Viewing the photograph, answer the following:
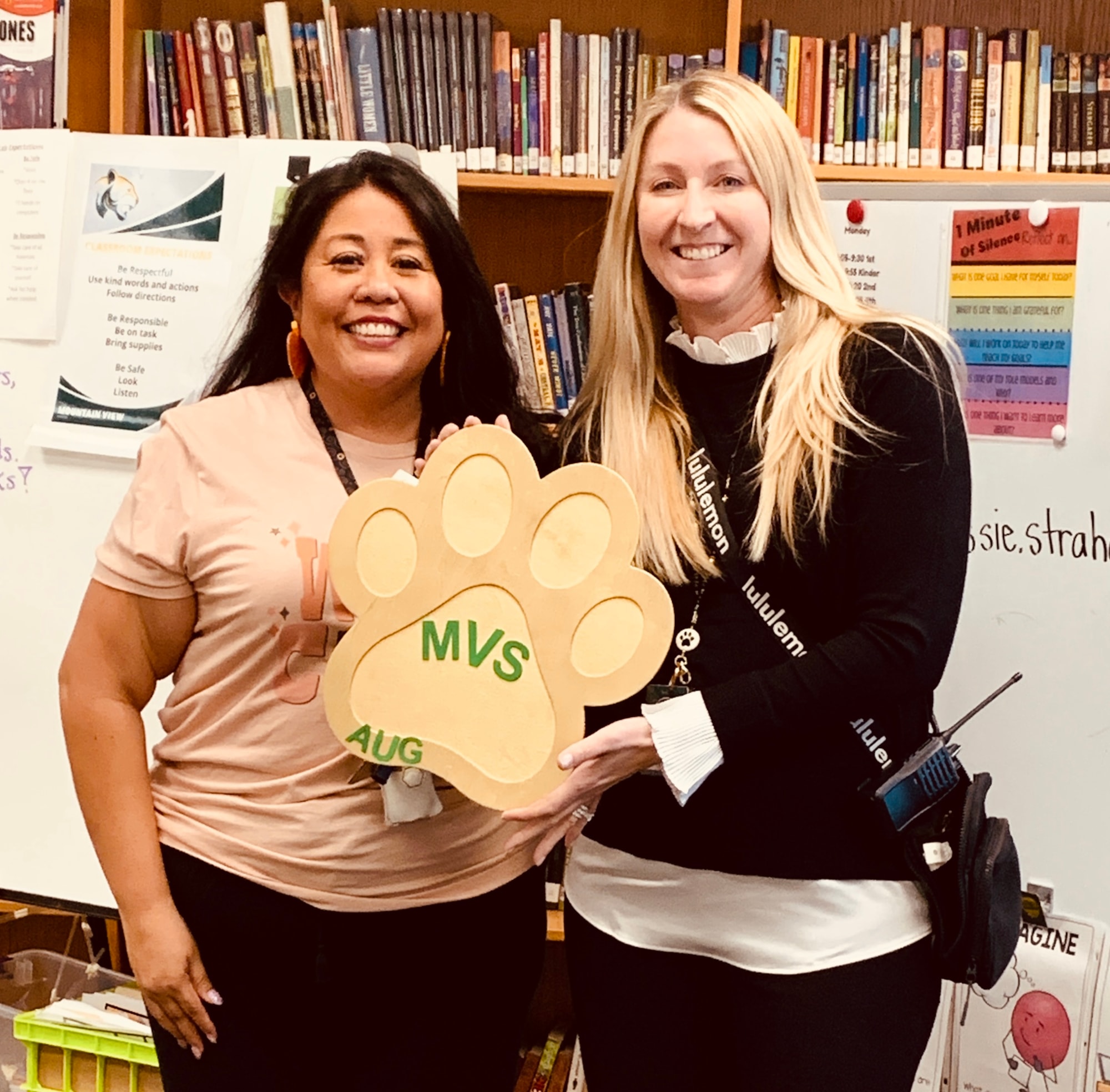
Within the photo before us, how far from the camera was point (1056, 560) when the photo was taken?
1.91m

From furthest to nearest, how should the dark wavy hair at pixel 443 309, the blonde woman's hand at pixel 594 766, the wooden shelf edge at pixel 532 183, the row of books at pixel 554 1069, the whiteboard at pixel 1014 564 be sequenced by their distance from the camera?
1. the row of books at pixel 554 1069
2. the wooden shelf edge at pixel 532 183
3. the whiteboard at pixel 1014 564
4. the dark wavy hair at pixel 443 309
5. the blonde woman's hand at pixel 594 766

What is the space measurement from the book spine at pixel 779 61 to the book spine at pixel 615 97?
0.30 meters

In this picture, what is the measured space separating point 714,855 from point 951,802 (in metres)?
0.27

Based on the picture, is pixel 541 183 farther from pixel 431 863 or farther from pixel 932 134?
pixel 431 863

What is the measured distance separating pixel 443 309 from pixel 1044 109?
156cm

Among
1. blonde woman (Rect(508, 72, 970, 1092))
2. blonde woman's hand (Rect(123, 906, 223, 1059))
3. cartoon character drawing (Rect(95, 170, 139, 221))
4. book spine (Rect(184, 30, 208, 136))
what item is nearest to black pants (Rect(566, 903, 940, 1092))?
blonde woman (Rect(508, 72, 970, 1092))

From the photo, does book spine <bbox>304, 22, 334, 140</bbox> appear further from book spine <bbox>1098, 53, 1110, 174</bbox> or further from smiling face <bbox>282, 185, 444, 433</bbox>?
book spine <bbox>1098, 53, 1110, 174</bbox>

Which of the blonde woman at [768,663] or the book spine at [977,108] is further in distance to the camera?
the book spine at [977,108]

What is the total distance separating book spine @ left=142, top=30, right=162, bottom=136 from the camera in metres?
2.39

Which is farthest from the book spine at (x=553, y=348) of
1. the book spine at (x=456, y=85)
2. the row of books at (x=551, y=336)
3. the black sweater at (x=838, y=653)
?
the black sweater at (x=838, y=653)

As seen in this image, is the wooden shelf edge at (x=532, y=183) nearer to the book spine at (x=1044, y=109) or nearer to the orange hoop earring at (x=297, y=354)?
the book spine at (x=1044, y=109)

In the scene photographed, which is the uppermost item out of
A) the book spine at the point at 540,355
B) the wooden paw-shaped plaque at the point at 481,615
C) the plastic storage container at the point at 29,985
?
the book spine at the point at 540,355

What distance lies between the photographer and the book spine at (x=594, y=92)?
239cm

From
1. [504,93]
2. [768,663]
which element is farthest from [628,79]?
[768,663]
